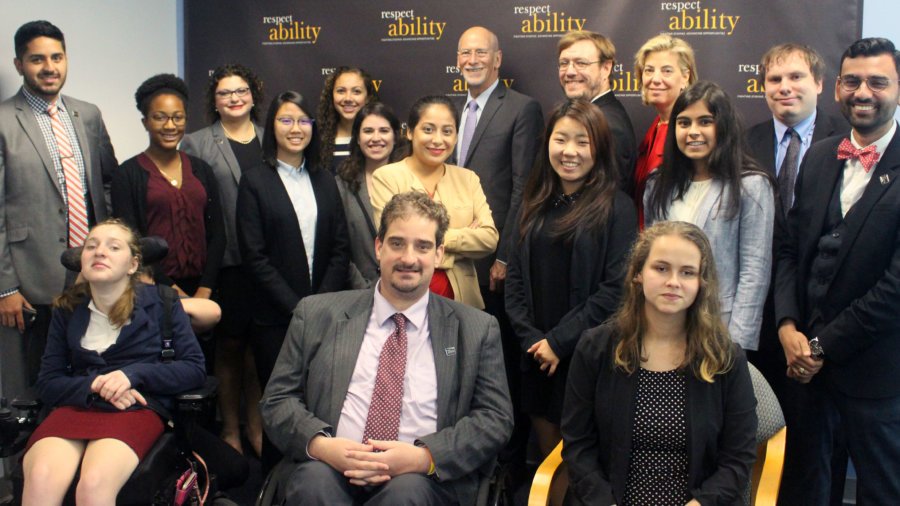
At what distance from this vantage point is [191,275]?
3.76 meters

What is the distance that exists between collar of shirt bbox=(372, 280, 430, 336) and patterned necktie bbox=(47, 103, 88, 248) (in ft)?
5.44

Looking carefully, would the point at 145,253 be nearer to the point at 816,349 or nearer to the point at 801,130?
the point at 816,349

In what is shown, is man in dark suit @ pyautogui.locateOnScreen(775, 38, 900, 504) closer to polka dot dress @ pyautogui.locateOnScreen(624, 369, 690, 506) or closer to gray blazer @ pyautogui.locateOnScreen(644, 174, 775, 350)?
gray blazer @ pyautogui.locateOnScreen(644, 174, 775, 350)

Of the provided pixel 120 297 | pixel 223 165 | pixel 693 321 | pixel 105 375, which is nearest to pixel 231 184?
pixel 223 165

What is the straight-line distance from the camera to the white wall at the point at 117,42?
155 inches

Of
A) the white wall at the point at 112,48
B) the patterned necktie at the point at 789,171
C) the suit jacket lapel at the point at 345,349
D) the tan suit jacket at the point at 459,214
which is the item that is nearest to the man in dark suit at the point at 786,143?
the patterned necktie at the point at 789,171

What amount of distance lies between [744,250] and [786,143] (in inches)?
27.5

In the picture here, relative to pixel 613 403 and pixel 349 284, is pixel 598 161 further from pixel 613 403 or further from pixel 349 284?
pixel 349 284

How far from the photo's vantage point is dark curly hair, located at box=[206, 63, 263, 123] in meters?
4.13

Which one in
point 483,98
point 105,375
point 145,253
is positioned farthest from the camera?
point 483,98

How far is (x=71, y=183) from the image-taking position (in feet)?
12.2

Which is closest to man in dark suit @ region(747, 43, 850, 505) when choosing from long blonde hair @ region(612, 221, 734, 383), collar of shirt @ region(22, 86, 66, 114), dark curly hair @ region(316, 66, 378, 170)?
long blonde hair @ region(612, 221, 734, 383)

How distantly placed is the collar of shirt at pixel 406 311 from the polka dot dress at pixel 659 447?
0.71m

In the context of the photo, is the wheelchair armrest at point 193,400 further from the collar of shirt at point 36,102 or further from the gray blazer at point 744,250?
the gray blazer at point 744,250
